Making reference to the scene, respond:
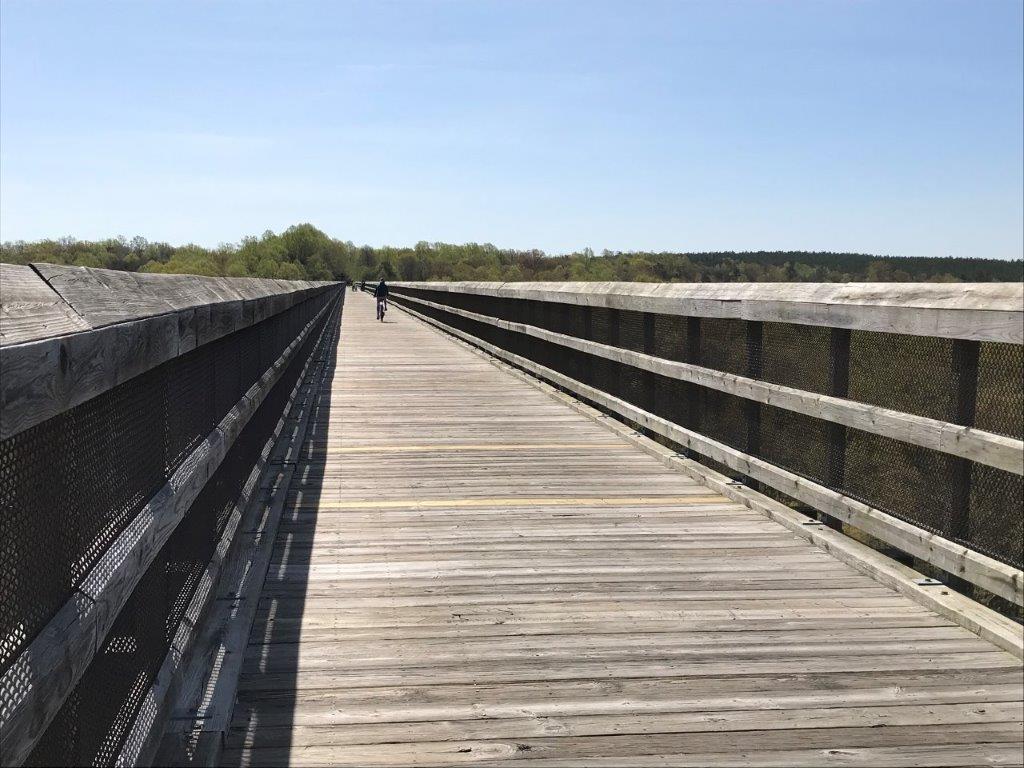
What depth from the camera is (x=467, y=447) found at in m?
8.30

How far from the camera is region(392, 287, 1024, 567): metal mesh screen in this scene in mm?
3932

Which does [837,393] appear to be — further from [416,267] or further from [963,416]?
[416,267]

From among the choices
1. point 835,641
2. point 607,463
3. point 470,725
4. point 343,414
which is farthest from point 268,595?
point 343,414

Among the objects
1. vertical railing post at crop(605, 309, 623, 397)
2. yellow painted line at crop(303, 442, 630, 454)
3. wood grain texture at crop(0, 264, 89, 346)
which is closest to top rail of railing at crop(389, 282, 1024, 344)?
vertical railing post at crop(605, 309, 623, 397)

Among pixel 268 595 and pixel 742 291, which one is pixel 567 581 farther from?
pixel 742 291

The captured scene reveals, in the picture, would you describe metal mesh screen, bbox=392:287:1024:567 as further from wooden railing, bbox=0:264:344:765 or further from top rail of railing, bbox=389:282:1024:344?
wooden railing, bbox=0:264:344:765

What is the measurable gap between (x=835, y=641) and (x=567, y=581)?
48.3 inches

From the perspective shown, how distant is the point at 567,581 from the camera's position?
15.1 ft

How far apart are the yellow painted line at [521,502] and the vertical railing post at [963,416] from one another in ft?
7.01

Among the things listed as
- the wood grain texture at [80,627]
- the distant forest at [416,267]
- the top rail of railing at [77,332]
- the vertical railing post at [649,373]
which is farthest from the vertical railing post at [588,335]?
the distant forest at [416,267]

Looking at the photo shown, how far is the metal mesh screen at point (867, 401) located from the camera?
3932 mm

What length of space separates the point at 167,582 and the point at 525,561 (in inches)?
78.9

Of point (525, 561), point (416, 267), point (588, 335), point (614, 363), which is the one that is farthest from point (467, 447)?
point (416, 267)

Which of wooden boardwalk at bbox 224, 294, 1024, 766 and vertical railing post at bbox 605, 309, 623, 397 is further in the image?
vertical railing post at bbox 605, 309, 623, 397
